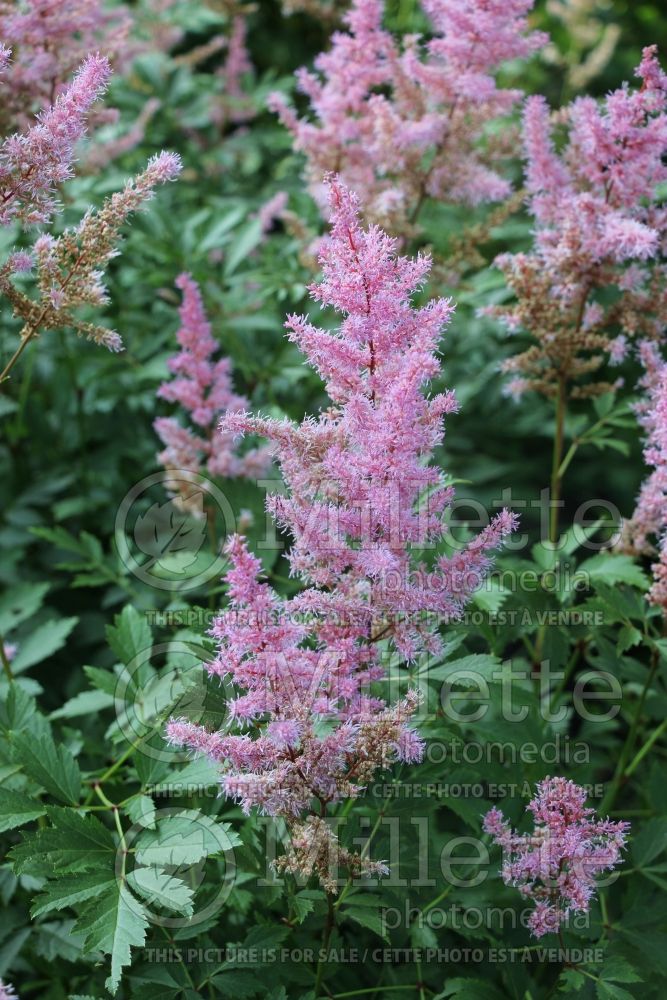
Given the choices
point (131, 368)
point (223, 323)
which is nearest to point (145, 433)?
point (131, 368)

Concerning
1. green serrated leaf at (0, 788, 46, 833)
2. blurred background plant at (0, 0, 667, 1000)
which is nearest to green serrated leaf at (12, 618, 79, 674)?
blurred background plant at (0, 0, 667, 1000)

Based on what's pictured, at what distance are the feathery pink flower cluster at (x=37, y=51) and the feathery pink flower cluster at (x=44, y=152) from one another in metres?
0.97

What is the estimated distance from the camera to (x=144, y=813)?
2057 millimetres

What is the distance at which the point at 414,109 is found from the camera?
3.16 meters

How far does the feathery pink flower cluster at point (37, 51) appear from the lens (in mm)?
2949

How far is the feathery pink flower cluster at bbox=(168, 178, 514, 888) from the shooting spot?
5.85 feet

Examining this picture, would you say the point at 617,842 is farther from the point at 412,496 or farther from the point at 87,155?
the point at 87,155

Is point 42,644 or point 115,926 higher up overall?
point 42,644

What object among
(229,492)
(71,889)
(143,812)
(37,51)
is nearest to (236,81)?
(37,51)

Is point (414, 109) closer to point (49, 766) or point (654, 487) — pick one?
point (654, 487)

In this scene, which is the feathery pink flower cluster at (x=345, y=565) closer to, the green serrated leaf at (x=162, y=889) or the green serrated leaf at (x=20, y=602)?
the green serrated leaf at (x=162, y=889)

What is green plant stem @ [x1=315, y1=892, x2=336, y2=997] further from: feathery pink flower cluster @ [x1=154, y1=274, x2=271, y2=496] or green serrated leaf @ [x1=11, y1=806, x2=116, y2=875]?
feathery pink flower cluster @ [x1=154, y1=274, x2=271, y2=496]

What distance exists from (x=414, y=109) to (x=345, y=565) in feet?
5.93

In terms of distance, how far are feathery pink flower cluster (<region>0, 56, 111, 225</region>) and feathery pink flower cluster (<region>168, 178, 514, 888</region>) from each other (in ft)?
1.74
